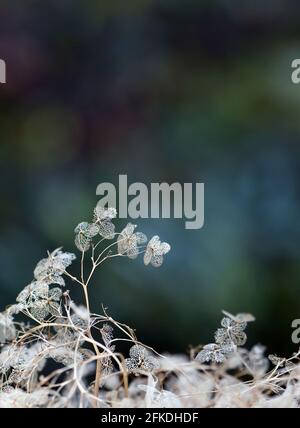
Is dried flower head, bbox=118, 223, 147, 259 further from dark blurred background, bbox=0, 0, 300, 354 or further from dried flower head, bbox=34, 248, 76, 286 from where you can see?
dark blurred background, bbox=0, 0, 300, 354

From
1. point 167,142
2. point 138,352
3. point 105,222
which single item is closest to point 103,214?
point 105,222

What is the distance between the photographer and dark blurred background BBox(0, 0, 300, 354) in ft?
5.27

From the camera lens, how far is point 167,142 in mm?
1745

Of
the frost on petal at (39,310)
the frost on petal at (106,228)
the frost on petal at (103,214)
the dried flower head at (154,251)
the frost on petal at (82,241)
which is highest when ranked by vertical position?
the frost on petal at (103,214)

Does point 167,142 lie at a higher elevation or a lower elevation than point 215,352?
higher

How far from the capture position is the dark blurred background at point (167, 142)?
1607 mm

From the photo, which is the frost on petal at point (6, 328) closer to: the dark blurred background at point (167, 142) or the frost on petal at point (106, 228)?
the frost on petal at point (106, 228)

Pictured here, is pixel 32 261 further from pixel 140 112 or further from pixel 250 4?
pixel 250 4

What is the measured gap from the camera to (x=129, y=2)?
1.77 m

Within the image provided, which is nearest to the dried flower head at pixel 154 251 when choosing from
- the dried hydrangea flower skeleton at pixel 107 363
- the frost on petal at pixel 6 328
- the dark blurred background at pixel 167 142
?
the dried hydrangea flower skeleton at pixel 107 363

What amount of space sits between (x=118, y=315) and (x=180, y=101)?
1.74ft

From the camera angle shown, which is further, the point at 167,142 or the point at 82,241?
the point at 167,142

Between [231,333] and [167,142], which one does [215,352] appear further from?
[167,142]

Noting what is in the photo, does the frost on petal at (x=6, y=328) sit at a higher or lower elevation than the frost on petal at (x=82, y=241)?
lower
